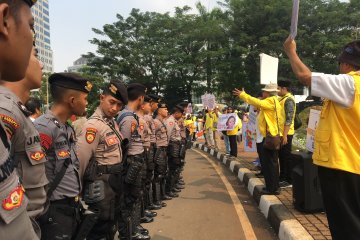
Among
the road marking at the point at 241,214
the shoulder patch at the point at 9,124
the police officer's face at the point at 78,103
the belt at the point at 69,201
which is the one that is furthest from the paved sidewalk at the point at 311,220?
the shoulder patch at the point at 9,124

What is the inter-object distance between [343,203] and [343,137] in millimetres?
483

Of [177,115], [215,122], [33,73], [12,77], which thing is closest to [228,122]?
[215,122]

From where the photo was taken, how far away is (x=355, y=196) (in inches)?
107

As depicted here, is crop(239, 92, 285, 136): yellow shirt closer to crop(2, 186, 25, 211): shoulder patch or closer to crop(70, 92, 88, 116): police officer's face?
crop(70, 92, 88, 116): police officer's face

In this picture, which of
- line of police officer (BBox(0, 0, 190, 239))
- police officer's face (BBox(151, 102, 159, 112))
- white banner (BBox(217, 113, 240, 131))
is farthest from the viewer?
white banner (BBox(217, 113, 240, 131))

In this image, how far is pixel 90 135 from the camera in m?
3.27

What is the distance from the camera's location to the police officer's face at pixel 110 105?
3598 mm

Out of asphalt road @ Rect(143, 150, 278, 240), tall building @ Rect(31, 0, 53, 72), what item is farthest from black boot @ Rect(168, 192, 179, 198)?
tall building @ Rect(31, 0, 53, 72)

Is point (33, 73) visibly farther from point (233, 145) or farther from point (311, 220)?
point (233, 145)

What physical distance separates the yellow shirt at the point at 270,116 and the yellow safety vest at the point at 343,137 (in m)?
3.28

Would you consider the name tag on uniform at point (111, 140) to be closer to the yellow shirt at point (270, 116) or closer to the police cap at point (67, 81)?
the police cap at point (67, 81)

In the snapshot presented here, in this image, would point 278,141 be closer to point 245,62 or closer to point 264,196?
point 264,196

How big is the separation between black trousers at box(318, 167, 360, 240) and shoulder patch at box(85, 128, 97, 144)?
197 centimetres

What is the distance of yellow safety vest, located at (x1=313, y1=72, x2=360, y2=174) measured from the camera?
8.84ft
